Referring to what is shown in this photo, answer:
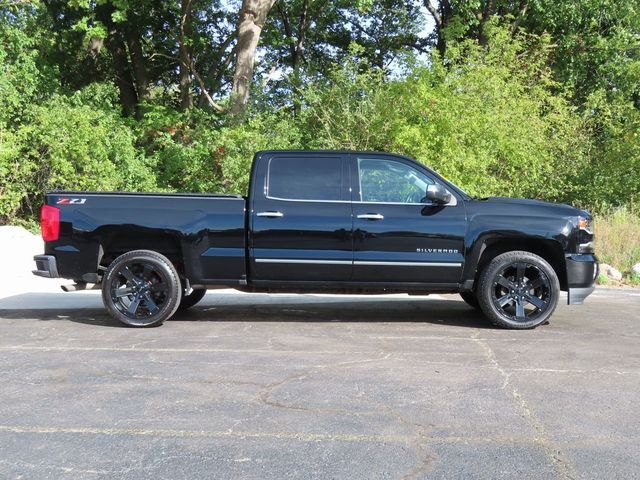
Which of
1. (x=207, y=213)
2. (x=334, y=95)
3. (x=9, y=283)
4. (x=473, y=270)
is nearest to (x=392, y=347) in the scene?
(x=473, y=270)

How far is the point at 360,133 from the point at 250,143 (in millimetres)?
2786

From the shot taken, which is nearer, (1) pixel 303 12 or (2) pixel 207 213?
(2) pixel 207 213

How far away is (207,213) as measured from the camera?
23.5 ft

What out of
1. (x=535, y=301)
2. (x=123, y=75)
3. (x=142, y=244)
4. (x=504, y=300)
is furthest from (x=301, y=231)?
(x=123, y=75)

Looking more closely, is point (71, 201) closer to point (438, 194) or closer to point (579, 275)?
point (438, 194)

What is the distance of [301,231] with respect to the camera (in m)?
7.09

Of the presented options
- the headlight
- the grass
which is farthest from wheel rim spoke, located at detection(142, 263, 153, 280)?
the grass

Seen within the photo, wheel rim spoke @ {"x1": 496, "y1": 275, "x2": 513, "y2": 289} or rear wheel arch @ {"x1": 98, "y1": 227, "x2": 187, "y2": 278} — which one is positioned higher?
rear wheel arch @ {"x1": 98, "y1": 227, "x2": 187, "y2": 278}

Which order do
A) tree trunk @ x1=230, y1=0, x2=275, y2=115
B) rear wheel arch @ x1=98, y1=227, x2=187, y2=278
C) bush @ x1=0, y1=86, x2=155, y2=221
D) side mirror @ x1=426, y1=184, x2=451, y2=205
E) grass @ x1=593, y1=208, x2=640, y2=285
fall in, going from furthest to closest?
tree trunk @ x1=230, y1=0, x2=275, y2=115 < bush @ x1=0, y1=86, x2=155, y2=221 < grass @ x1=593, y1=208, x2=640, y2=285 < rear wheel arch @ x1=98, y1=227, x2=187, y2=278 < side mirror @ x1=426, y1=184, x2=451, y2=205

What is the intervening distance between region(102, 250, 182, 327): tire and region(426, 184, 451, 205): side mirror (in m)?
2.88

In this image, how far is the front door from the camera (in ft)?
23.3

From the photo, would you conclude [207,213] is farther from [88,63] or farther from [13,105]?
[88,63]

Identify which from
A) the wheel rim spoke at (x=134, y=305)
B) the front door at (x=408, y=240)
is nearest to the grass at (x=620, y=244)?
the front door at (x=408, y=240)

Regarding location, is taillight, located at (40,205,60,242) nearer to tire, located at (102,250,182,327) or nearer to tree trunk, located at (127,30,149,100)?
tire, located at (102,250,182,327)
